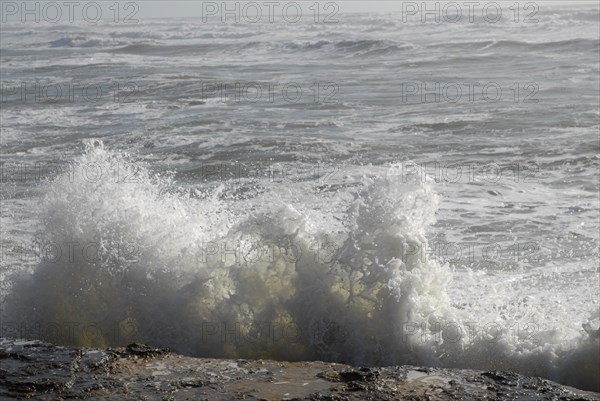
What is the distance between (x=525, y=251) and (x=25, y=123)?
11478mm

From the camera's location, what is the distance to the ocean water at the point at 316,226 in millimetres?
6027

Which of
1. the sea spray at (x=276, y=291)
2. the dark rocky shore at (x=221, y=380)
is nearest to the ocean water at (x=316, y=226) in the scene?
the sea spray at (x=276, y=291)

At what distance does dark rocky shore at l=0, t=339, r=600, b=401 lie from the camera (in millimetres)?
4797

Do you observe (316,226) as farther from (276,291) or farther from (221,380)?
(221,380)

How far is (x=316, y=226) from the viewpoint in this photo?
6684 mm

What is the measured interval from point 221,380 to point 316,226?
1954 millimetres

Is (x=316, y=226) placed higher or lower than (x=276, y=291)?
higher

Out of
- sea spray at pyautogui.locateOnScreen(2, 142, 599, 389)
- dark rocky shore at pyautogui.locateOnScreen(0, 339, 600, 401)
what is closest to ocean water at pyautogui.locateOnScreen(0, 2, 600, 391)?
sea spray at pyautogui.locateOnScreen(2, 142, 599, 389)

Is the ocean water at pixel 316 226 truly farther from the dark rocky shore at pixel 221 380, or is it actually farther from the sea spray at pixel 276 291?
the dark rocky shore at pixel 221 380

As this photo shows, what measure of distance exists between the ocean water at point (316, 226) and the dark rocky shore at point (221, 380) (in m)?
0.58

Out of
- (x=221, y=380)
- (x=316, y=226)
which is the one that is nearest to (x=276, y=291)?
(x=316, y=226)

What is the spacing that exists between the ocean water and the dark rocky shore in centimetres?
58

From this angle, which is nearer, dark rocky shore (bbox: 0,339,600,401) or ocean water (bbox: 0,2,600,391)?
dark rocky shore (bbox: 0,339,600,401)

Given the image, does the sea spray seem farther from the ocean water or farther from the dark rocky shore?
the dark rocky shore
